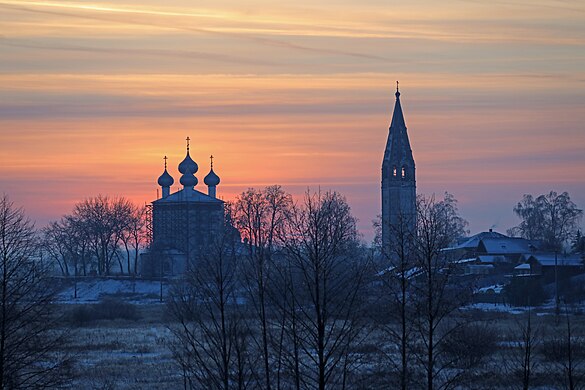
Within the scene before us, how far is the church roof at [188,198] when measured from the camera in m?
120

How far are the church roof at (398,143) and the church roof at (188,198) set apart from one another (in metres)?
36.3

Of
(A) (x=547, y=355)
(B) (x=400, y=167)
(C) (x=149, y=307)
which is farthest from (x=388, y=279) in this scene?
(B) (x=400, y=167)

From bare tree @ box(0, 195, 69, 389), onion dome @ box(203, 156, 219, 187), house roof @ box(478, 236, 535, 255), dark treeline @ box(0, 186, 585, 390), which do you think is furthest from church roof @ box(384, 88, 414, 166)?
bare tree @ box(0, 195, 69, 389)

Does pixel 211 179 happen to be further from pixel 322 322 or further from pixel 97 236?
pixel 322 322

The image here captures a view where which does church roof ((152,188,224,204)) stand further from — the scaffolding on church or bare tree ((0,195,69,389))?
bare tree ((0,195,69,389))

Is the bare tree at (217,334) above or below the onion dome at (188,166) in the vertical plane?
below

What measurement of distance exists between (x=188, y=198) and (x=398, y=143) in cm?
4011

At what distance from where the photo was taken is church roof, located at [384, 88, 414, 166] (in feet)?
497

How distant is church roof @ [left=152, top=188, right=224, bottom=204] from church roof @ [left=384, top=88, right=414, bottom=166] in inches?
1431

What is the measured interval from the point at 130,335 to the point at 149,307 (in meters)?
24.3

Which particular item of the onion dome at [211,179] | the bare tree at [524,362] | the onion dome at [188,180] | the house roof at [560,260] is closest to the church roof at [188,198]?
the onion dome at [188,180]

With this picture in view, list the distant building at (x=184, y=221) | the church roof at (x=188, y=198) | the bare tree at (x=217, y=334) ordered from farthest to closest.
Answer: the church roof at (x=188, y=198)
the distant building at (x=184, y=221)
the bare tree at (x=217, y=334)

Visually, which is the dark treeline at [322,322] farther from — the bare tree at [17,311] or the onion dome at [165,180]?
the onion dome at [165,180]

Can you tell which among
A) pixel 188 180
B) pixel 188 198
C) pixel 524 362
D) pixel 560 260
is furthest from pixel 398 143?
pixel 524 362
